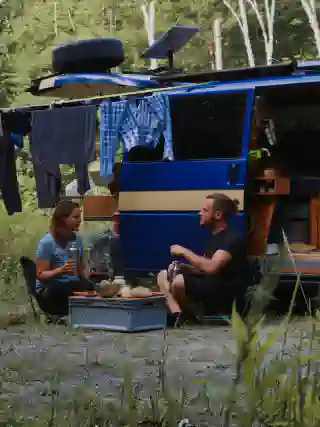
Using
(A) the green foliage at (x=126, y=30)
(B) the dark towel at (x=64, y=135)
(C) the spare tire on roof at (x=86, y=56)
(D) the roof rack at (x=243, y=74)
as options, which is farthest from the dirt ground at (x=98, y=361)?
(A) the green foliage at (x=126, y=30)

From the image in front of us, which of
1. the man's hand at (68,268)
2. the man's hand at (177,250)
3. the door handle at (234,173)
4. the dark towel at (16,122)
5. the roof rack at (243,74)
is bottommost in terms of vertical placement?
the man's hand at (68,268)

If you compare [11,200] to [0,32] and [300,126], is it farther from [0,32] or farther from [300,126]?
[0,32]

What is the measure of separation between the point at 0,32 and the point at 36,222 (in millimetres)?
18674

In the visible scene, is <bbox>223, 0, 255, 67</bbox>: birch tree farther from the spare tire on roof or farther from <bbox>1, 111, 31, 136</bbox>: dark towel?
<bbox>1, 111, 31, 136</bbox>: dark towel

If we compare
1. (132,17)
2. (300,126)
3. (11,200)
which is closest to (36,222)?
(11,200)

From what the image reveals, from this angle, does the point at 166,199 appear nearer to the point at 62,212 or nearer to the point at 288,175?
the point at 62,212

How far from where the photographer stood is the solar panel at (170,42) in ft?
34.1

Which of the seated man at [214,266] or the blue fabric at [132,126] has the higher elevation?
the blue fabric at [132,126]

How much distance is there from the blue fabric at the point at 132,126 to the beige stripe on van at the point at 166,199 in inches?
15.3

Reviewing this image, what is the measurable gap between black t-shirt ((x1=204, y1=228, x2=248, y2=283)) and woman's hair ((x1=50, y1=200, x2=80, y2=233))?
1.32m

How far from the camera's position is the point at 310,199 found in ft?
31.9

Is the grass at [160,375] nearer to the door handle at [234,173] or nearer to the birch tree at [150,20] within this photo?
the door handle at [234,173]

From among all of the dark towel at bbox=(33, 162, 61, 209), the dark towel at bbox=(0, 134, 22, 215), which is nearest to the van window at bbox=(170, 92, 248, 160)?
the dark towel at bbox=(33, 162, 61, 209)

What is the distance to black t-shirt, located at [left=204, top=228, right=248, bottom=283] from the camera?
25.4ft
